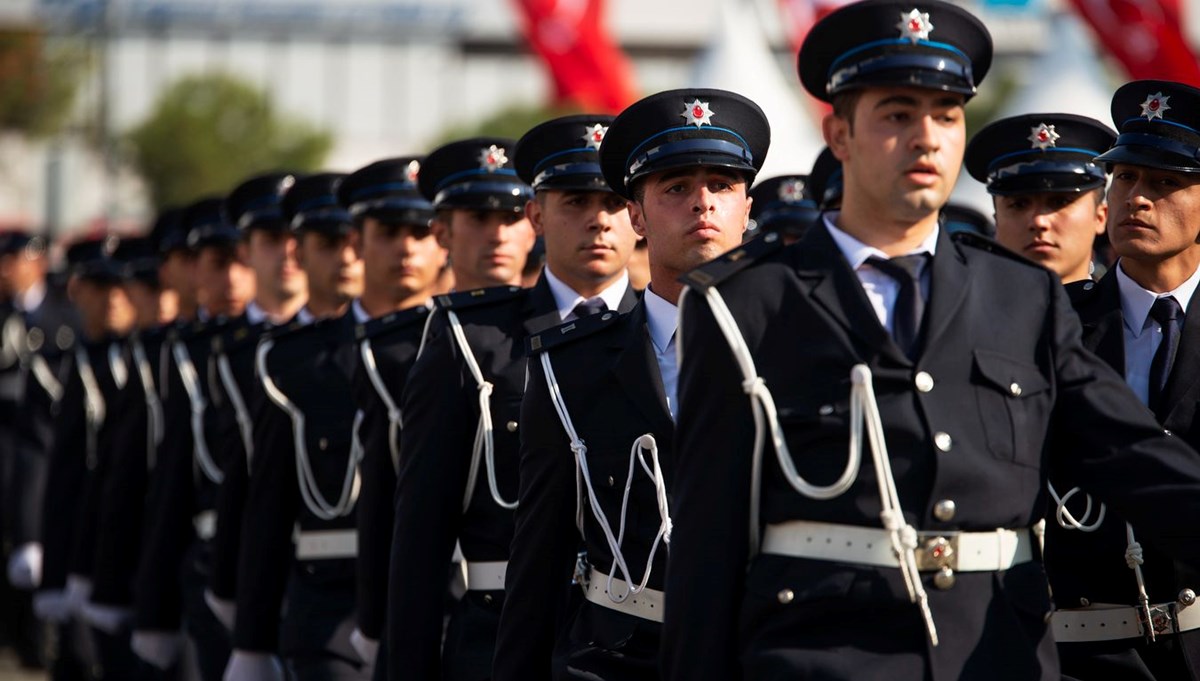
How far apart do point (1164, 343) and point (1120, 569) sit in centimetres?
54

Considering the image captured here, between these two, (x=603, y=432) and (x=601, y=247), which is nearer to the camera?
(x=603, y=432)

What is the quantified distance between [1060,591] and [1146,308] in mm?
712

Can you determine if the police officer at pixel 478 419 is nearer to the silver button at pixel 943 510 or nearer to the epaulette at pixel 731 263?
the epaulette at pixel 731 263

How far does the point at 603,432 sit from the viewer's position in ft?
15.5

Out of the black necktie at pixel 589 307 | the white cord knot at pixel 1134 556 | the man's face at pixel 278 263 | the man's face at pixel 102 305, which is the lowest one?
the white cord knot at pixel 1134 556

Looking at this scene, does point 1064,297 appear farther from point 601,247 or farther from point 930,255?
point 601,247

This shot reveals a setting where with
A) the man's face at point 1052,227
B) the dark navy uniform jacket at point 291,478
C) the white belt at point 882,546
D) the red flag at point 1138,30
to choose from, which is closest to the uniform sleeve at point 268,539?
the dark navy uniform jacket at point 291,478

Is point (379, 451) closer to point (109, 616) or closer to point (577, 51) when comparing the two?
point (109, 616)

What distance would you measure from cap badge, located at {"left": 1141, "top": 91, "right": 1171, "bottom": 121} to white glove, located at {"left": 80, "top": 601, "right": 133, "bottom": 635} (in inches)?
234

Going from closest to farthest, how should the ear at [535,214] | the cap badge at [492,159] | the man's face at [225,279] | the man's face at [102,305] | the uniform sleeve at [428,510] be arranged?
1. the uniform sleeve at [428,510]
2. the ear at [535,214]
3. the cap badge at [492,159]
4. the man's face at [225,279]
5. the man's face at [102,305]

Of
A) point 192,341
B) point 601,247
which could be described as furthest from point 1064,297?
point 192,341

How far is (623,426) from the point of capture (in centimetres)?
471

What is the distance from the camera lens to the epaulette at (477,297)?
5699mm

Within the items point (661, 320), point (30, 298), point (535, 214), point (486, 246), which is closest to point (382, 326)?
point (486, 246)
